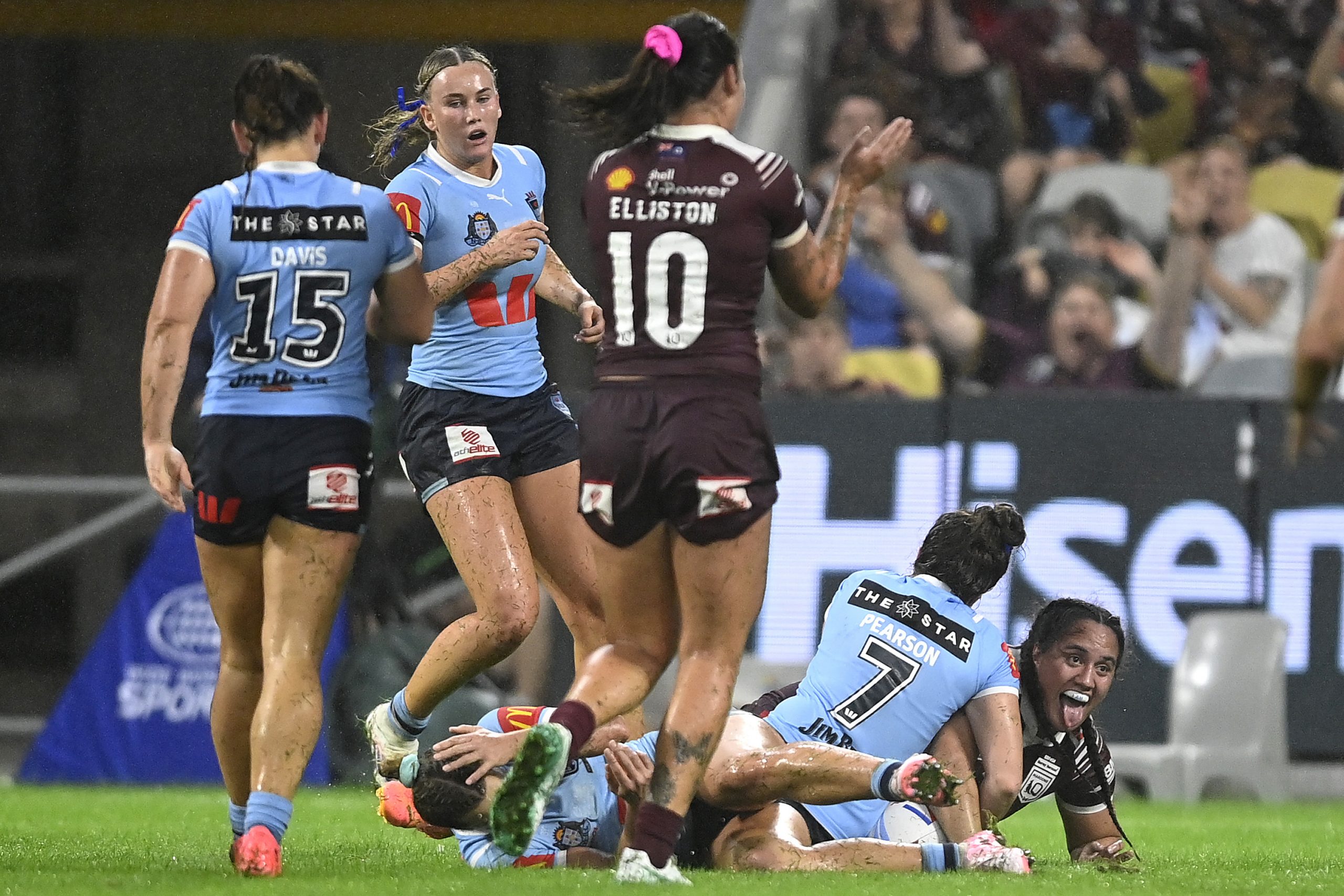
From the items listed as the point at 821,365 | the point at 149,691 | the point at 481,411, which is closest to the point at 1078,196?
the point at 821,365

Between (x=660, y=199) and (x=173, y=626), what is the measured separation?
6.87 m

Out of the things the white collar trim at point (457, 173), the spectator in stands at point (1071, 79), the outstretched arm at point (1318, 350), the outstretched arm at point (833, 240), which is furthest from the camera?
the spectator in stands at point (1071, 79)

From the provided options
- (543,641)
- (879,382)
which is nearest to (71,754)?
(543,641)

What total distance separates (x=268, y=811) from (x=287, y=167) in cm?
183

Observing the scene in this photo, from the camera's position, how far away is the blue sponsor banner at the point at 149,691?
10.8 m

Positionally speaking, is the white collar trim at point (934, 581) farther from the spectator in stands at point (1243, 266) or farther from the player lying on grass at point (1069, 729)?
the spectator in stands at point (1243, 266)

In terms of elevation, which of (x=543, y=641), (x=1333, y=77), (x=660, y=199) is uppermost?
(x=1333, y=77)

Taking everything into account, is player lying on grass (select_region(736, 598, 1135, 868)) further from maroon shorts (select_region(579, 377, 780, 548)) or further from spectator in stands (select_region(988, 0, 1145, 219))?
spectator in stands (select_region(988, 0, 1145, 219))

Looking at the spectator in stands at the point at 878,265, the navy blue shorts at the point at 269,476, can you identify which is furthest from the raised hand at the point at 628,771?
the spectator in stands at the point at 878,265

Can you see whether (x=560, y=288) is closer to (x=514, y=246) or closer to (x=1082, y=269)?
(x=514, y=246)

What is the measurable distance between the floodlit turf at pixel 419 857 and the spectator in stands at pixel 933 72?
565 centimetres

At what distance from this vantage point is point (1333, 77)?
13.6 m

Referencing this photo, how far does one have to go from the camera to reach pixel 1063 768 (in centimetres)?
614

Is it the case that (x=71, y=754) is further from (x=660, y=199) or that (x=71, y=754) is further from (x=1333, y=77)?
(x=1333, y=77)
